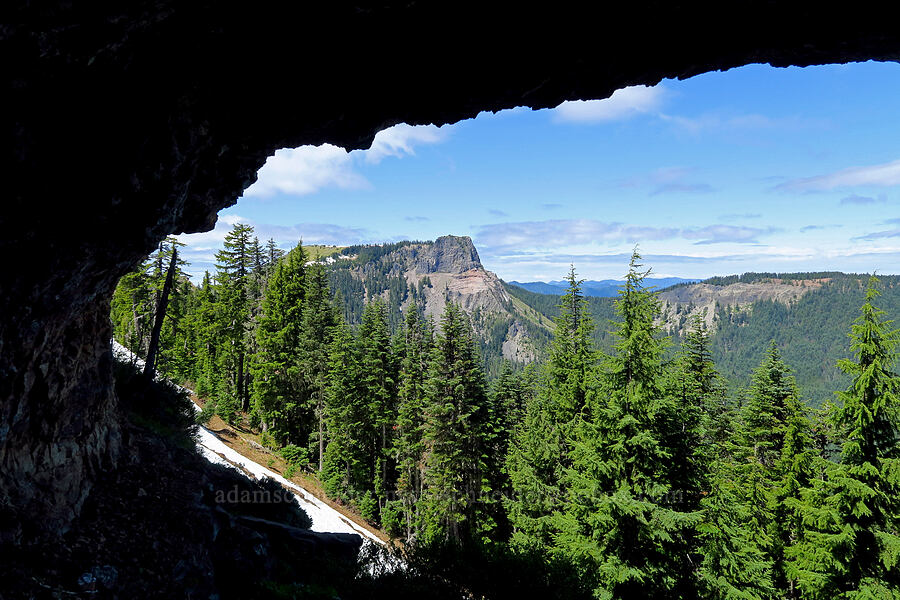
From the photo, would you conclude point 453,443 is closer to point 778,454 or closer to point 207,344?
point 778,454

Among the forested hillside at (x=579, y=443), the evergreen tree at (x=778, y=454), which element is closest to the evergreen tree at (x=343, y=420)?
the forested hillside at (x=579, y=443)

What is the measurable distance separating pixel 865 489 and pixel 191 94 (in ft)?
62.8

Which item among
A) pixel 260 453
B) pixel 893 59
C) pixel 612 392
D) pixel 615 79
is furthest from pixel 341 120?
pixel 260 453

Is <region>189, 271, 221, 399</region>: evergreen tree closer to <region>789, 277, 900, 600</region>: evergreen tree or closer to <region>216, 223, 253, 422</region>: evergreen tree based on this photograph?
<region>216, 223, 253, 422</region>: evergreen tree

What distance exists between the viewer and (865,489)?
12.1 meters

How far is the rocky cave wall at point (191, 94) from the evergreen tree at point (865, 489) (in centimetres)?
1083

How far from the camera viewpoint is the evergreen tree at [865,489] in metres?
12.1

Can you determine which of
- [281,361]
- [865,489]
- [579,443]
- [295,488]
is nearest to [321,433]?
[295,488]

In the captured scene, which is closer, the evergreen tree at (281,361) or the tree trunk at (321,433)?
the tree trunk at (321,433)

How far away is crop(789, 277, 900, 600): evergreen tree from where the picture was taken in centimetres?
1213

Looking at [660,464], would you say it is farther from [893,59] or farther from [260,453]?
[260,453]

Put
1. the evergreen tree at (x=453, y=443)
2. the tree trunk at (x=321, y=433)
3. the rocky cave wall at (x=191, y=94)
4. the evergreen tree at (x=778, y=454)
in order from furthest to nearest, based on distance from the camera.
A: the tree trunk at (x=321, y=433), the evergreen tree at (x=453, y=443), the evergreen tree at (x=778, y=454), the rocky cave wall at (x=191, y=94)

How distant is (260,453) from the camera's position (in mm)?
27328

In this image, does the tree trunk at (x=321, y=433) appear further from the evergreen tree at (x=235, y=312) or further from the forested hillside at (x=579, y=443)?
the evergreen tree at (x=235, y=312)
